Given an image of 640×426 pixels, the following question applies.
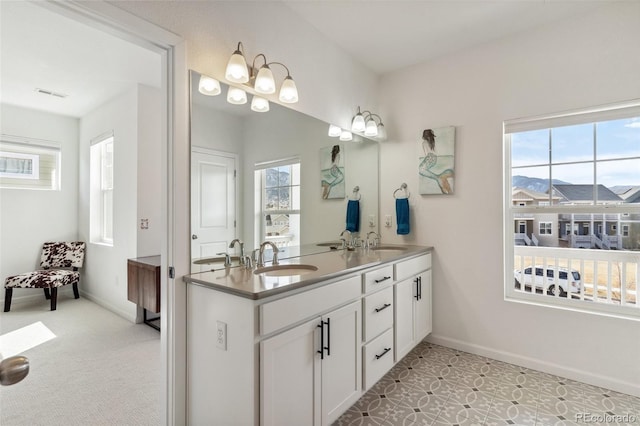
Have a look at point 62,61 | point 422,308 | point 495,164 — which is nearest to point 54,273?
point 62,61

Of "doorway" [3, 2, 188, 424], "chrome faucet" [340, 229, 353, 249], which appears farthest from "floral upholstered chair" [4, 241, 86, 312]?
"chrome faucet" [340, 229, 353, 249]

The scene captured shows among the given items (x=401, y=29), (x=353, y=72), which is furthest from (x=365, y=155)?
(x=401, y=29)

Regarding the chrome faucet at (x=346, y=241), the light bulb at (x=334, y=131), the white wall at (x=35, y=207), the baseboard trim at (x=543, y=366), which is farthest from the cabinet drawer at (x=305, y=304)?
the white wall at (x=35, y=207)

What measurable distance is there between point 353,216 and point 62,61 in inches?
120

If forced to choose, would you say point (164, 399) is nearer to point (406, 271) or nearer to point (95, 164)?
point (406, 271)

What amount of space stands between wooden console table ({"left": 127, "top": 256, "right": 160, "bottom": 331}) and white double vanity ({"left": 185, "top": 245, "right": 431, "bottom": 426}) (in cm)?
155

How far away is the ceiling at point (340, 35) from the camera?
2.22m

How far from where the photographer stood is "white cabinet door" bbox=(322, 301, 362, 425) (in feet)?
5.32

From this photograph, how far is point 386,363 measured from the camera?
214cm

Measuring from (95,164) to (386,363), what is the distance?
455 centimetres

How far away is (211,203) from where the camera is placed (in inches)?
71.0

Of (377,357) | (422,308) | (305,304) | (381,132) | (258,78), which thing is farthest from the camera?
(381,132)

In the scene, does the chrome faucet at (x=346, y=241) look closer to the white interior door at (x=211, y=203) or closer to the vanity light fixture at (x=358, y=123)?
the vanity light fixture at (x=358, y=123)

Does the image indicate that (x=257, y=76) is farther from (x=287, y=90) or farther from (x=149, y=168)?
(x=149, y=168)
